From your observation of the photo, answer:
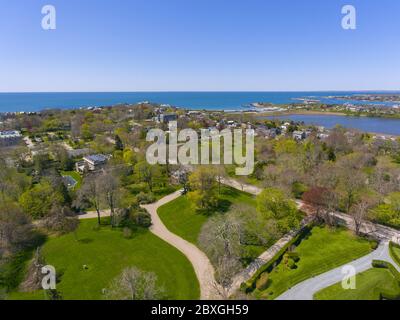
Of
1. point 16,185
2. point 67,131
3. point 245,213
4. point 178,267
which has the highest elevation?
point 67,131

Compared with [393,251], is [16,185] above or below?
above

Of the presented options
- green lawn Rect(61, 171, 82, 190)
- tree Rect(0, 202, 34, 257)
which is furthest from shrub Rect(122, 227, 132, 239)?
green lawn Rect(61, 171, 82, 190)

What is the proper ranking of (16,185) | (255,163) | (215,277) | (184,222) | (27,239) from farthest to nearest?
(255,163) → (16,185) → (184,222) → (27,239) → (215,277)

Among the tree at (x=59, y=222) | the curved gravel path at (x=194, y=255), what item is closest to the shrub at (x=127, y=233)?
the curved gravel path at (x=194, y=255)

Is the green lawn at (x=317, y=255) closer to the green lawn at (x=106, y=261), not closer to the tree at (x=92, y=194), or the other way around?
the green lawn at (x=106, y=261)

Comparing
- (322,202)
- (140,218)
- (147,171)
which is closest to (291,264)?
(322,202)

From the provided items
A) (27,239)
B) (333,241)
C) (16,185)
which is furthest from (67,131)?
(333,241)

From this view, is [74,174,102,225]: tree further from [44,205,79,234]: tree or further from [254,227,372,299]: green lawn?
[254,227,372,299]: green lawn

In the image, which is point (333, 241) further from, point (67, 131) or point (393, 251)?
point (67, 131)
